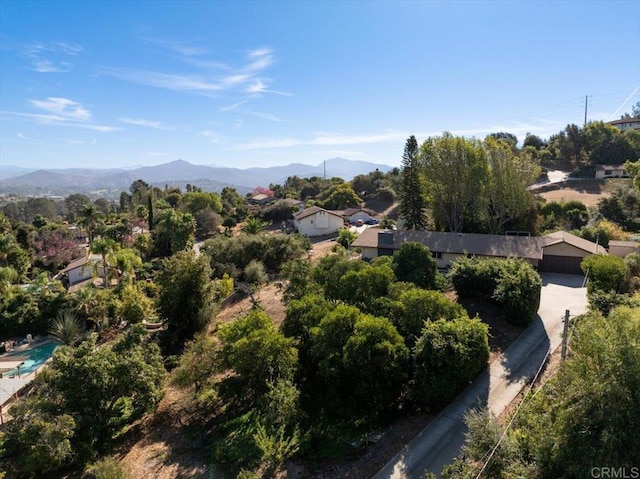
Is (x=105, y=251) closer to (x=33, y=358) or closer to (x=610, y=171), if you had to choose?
(x=33, y=358)

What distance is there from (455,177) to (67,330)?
3797cm

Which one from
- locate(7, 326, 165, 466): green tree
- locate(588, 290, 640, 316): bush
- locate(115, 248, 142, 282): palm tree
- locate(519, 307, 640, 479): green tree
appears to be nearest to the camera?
locate(519, 307, 640, 479): green tree

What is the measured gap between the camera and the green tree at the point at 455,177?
3972cm

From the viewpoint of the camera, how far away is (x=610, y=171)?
69.1 metres

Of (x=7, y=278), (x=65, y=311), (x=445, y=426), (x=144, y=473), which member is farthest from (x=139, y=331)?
(x=7, y=278)

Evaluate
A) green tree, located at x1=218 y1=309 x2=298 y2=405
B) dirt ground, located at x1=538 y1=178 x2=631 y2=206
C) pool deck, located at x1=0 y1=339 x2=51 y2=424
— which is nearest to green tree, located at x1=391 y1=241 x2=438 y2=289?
green tree, located at x1=218 y1=309 x2=298 y2=405

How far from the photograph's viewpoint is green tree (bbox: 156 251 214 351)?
2355 cm

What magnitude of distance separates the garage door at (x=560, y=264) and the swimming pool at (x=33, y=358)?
128 feet

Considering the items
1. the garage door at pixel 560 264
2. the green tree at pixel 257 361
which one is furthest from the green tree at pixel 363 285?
the garage door at pixel 560 264

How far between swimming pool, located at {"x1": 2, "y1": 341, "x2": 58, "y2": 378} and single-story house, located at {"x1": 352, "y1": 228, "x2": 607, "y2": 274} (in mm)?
26766

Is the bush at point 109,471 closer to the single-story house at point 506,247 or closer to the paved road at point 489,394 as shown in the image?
the paved road at point 489,394

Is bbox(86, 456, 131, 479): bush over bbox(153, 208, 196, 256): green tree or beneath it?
beneath

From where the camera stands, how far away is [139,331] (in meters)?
16.6

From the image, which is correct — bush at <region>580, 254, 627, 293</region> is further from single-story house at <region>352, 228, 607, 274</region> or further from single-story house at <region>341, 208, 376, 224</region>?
single-story house at <region>341, 208, 376, 224</region>
